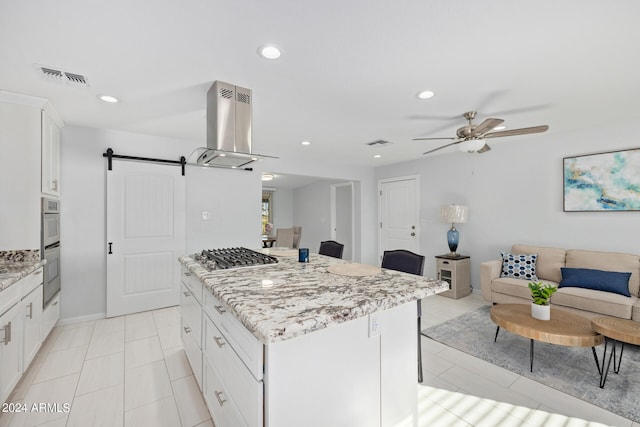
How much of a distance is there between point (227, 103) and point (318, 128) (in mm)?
1406

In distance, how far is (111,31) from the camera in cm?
160

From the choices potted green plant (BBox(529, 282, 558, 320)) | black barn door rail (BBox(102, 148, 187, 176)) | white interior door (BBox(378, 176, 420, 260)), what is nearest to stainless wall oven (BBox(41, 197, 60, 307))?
black barn door rail (BBox(102, 148, 187, 176))

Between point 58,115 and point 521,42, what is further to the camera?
point 58,115

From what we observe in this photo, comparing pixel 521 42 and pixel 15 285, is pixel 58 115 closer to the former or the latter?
pixel 15 285

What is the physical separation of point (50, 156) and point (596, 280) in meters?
5.87

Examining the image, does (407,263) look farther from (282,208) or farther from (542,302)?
(282,208)

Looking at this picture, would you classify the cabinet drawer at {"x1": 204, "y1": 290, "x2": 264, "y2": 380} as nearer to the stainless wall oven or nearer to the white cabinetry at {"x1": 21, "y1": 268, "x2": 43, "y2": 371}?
the white cabinetry at {"x1": 21, "y1": 268, "x2": 43, "y2": 371}

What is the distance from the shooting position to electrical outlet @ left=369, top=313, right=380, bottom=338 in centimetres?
133

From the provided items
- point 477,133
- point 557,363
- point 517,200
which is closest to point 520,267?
point 517,200

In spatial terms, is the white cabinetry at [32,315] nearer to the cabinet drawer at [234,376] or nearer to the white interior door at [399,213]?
the cabinet drawer at [234,376]

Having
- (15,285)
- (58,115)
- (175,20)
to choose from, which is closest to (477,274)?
(175,20)

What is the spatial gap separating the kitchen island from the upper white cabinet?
220 centimetres

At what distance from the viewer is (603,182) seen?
132 inches

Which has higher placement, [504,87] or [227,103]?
[504,87]
